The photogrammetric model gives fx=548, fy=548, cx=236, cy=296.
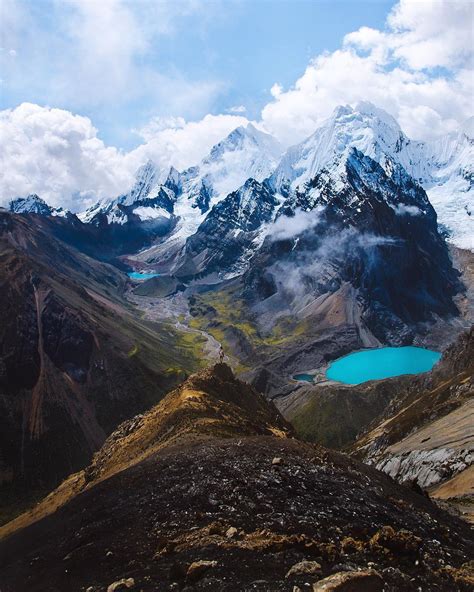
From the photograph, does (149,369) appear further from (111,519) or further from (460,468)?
(111,519)

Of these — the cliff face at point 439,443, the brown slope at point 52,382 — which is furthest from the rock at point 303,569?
the brown slope at point 52,382

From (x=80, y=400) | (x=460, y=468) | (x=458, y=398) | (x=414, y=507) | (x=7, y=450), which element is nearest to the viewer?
(x=414, y=507)

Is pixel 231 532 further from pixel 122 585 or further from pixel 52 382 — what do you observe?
pixel 52 382

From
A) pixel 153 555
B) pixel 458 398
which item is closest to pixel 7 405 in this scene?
pixel 458 398

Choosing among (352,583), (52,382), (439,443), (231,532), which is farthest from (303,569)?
(52,382)

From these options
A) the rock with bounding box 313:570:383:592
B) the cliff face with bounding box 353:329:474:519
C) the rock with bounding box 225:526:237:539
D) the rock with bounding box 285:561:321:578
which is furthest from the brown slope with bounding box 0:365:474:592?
the cliff face with bounding box 353:329:474:519

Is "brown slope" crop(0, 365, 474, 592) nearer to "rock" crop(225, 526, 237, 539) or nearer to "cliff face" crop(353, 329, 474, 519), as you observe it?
"rock" crop(225, 526, 237, 539)
